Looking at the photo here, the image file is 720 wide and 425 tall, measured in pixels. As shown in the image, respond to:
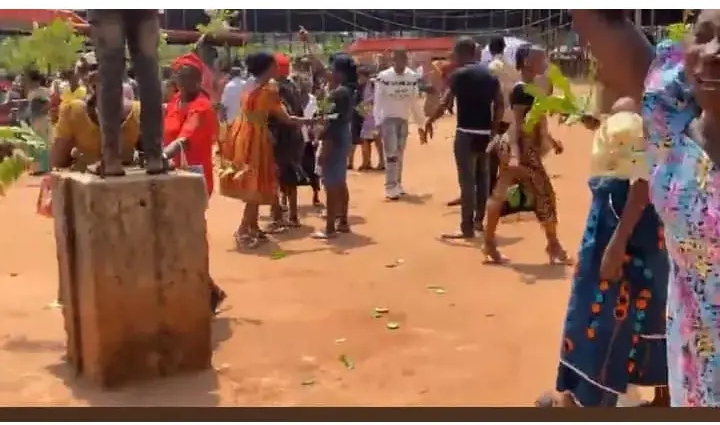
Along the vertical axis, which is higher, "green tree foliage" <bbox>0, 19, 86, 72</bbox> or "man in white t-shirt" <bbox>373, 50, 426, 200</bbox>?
"green tree foliage" <bbox>0, 19, 86, 72</bbox>

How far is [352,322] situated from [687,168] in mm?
3130

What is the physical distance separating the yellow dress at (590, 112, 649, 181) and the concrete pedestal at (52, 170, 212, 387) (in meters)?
1.60

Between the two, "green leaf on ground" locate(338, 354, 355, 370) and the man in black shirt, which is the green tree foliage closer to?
the man in black shirt

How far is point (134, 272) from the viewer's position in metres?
3.84

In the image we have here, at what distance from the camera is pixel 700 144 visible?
1792 mm

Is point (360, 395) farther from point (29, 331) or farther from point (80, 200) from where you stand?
point (29, 331)

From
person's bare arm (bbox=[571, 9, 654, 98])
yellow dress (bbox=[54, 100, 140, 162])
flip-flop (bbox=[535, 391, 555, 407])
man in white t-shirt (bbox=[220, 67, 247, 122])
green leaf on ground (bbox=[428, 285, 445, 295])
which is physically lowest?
green leaf on ground (bbox=[428, 285, 445, 295])

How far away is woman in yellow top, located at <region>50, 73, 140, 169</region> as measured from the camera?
439 centimetres

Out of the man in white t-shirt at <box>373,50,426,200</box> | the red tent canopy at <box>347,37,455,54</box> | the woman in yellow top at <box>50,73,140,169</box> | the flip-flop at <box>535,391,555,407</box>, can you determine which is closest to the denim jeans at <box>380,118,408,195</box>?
the man in white t-shirt at <box>373,50,426,200</box>

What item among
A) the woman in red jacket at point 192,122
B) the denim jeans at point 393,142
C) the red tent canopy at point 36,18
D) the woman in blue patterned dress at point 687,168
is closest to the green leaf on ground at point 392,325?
the woman in red jacket at point 192,122

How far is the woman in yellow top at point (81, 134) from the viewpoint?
173 inches

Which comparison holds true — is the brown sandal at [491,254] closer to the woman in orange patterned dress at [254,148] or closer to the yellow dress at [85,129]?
the woman in orange patterned dress at [254,148]

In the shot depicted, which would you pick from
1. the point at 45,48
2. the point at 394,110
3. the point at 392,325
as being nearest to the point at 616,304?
the point at 392,325

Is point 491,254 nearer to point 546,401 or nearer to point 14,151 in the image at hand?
point 546,401
